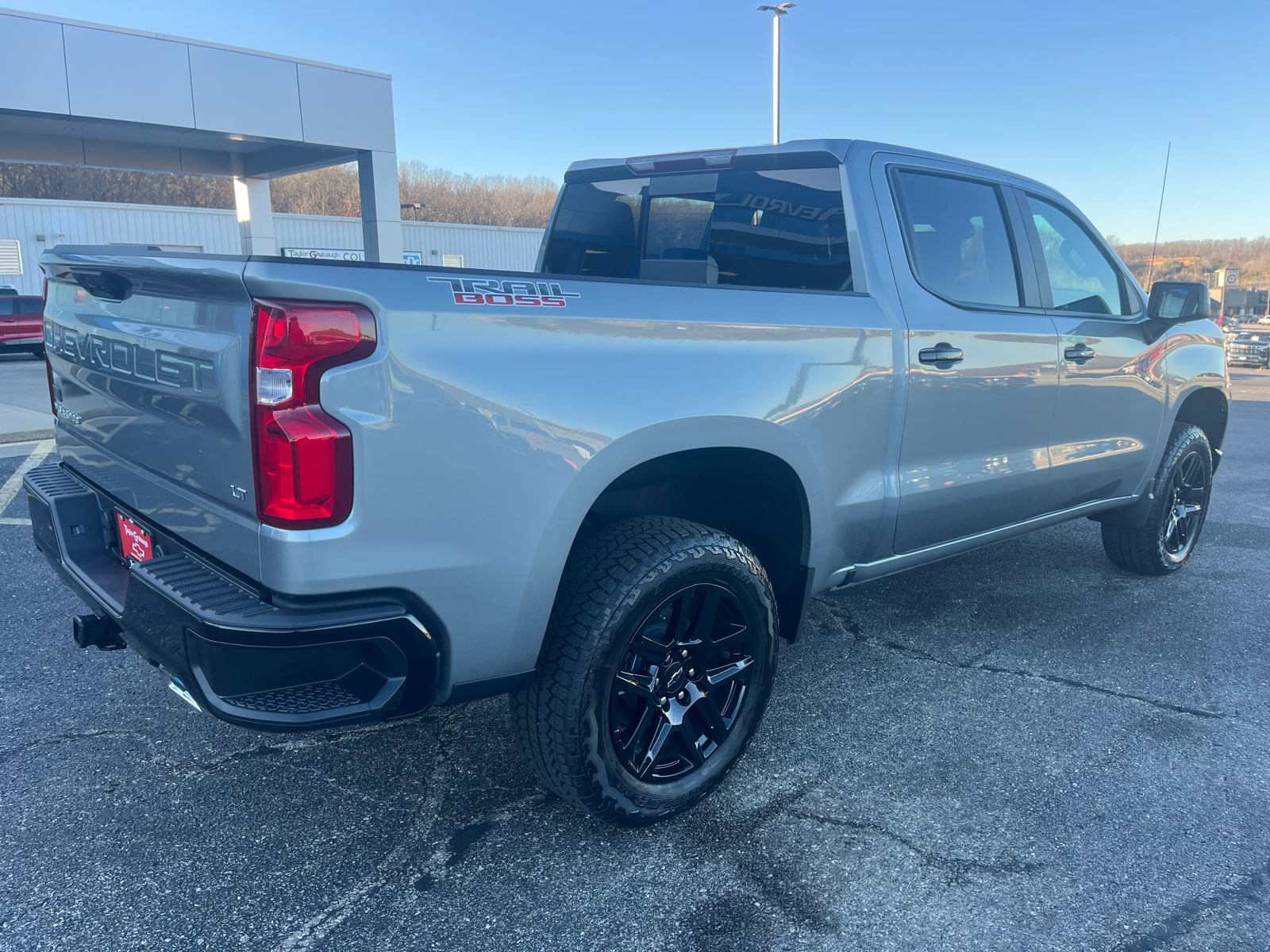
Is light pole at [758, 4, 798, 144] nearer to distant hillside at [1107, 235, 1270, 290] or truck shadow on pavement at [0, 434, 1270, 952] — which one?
truck shadow on pavement at [0, 434, 1270, 952]

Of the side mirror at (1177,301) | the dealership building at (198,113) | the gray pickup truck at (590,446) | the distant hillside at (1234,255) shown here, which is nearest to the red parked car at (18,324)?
the dealership building at (198,113)

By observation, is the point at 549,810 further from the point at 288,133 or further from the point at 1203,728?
the point at 288,133

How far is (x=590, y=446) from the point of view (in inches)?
84.3

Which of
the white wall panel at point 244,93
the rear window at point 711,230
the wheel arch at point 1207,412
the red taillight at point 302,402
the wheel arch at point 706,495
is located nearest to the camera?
the red taillight at point 302,402

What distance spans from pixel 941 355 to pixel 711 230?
3.38 ft

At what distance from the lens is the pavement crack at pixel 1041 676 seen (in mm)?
3254

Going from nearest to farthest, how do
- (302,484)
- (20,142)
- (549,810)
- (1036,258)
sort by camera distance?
(302,484), (549,810), (1036,258), (20,142)

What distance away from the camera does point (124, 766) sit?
276 cm

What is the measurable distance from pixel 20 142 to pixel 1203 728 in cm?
2216

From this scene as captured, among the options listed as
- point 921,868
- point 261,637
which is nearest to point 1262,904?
point 921,868

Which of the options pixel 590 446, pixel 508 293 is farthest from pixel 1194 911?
pixel 508 293

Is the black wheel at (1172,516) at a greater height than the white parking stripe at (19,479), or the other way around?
the black wheel at (1172,516)

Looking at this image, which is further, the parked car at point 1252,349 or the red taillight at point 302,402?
the parked car at point 1252,349

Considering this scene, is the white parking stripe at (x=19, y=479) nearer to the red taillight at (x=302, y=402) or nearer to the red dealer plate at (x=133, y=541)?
the red dealer plate at (x=133, y=541)
